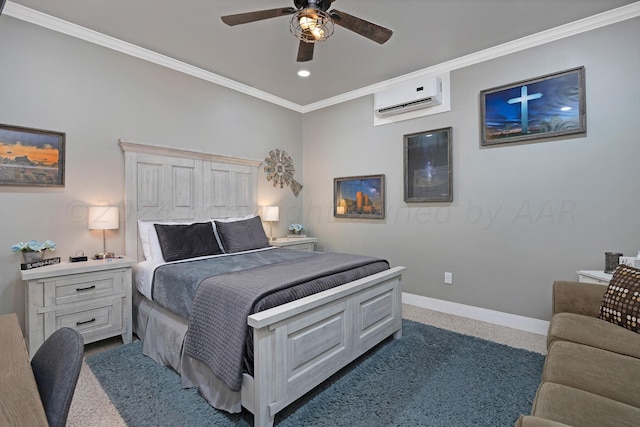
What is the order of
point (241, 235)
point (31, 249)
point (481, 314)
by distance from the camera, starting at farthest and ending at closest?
point (241, 235) < point (481, 314) < point (31, 249)

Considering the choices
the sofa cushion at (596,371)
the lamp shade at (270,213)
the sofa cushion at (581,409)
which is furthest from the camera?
the lamp shade at (270,213)

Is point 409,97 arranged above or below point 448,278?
above

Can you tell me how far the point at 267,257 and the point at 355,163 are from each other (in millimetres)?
2074

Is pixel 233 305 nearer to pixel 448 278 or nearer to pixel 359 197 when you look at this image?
pixel 448 278

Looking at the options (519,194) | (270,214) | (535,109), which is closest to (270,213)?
(270,214)

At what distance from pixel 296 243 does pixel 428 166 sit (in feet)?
6.52

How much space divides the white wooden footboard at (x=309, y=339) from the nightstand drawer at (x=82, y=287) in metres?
1.69

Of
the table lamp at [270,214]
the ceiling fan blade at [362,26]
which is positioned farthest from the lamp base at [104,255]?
the ceiling fan blade at [362,26]

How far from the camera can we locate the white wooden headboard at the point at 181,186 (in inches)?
124

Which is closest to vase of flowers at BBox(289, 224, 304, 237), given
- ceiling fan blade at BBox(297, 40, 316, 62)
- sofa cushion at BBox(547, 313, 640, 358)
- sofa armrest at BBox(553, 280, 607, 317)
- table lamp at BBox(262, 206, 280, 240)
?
table lamp at BBox(262, 206, 280, 240)

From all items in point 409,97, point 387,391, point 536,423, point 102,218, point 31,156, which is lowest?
point 387,391

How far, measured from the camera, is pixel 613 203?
2.63 m

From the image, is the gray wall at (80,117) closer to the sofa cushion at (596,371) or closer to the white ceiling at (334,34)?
the white ceiling at (334,34)

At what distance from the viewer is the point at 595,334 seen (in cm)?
174
